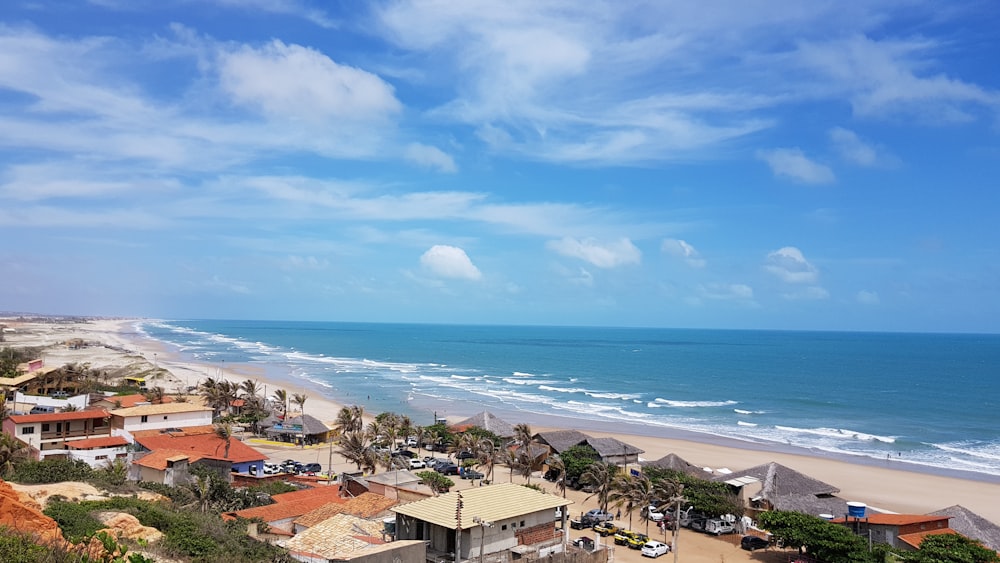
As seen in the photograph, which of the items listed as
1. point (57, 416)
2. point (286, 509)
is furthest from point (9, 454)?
point (286, 509)

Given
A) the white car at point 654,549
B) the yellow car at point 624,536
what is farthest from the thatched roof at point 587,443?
the white car at point 654,549

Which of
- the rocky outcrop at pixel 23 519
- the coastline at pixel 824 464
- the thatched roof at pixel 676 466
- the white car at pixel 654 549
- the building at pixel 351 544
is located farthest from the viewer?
the coastline at pixel 824 464

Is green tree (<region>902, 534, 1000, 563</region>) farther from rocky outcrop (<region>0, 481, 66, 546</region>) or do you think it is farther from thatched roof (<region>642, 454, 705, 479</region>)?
rocky outcrop (<region>0, 481, 66, 546</region>)

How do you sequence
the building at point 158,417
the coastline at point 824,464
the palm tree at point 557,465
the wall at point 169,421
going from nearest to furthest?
the building at point 158,417 < the palm tree at point 557,465 < the wall at point 169,421 < the coastline at point 824,464

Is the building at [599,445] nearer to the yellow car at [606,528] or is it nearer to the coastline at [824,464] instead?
the coastline at [824,464]

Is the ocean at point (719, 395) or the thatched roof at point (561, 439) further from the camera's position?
the ocean at point (719, 395)

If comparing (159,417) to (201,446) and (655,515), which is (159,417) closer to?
(201,446)
